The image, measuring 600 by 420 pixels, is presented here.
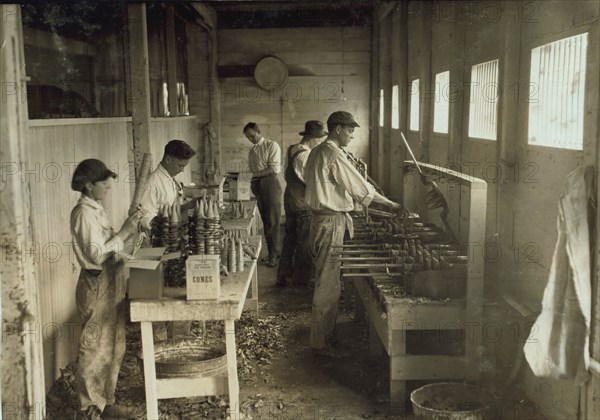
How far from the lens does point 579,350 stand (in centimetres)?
371

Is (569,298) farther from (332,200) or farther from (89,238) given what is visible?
(89,238)

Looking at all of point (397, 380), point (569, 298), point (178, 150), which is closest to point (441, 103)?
point (178, 150)

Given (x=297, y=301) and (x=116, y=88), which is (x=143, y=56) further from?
(x=297, y=301)

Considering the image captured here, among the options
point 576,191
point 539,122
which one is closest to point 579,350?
point 576,191

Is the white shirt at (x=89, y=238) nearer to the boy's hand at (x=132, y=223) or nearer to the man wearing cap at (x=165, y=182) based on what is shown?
the boy's hand at (x=132, y=223)

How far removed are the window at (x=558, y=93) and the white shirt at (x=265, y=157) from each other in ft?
17.7

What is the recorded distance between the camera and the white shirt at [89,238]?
14.3 ft

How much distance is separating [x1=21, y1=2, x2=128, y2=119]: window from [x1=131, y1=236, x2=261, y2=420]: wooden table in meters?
4.22

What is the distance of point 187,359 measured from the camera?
5.01m

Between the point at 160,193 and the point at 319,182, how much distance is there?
1458 mm

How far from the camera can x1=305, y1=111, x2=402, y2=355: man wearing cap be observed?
594cm

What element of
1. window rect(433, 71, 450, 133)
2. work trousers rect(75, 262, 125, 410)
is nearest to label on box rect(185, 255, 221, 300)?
work trousers rect(75, 262, 125, 410)

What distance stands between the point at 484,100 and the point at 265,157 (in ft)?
14.8

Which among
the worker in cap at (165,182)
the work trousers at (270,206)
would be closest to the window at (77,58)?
the work trousers at (270,206)
